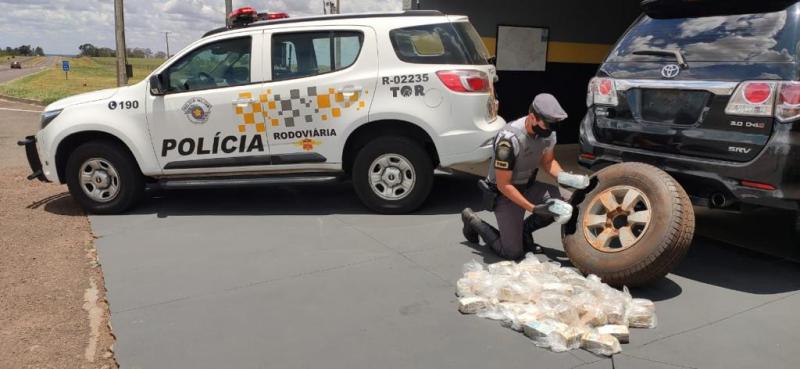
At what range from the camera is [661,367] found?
2957 millimetres

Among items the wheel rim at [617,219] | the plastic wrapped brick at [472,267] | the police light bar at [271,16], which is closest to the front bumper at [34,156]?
the police light bar at [271,16]

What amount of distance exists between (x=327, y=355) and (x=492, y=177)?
2014mm

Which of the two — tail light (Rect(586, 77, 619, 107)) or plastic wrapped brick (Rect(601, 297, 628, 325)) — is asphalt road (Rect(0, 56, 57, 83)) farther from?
plastic wrapped brick (Rect(601, 297, 628, 325))

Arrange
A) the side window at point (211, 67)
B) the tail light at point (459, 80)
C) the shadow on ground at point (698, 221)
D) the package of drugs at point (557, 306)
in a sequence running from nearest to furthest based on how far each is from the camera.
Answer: the package of drugs at point (557, 306), the shadow on ground at point (698, 221), the tail light at point (459, 80), the side window at point (211, 67)

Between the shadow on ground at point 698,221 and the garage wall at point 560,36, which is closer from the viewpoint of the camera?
the shadow on ground at point 698,221

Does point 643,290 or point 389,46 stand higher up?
point 389,46

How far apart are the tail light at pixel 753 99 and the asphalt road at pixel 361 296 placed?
3.84 ft

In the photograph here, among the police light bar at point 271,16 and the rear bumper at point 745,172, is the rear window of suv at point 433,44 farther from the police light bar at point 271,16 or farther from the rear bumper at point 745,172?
the rear bumper at point 745,172

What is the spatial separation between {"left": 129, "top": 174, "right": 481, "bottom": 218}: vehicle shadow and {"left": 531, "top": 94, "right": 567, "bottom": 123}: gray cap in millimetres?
1956

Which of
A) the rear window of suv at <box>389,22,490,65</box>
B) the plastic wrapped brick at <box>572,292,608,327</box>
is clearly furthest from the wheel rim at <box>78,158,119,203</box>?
the plastic wrapped brick at <box>572,292,608,327</box>

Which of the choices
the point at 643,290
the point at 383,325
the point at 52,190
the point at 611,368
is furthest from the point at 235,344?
the point at 52,190

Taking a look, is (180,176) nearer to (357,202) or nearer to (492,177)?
(357,202)

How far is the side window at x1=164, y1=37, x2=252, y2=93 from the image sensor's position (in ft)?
18.5

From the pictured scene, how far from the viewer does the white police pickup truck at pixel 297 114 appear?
541 cm
